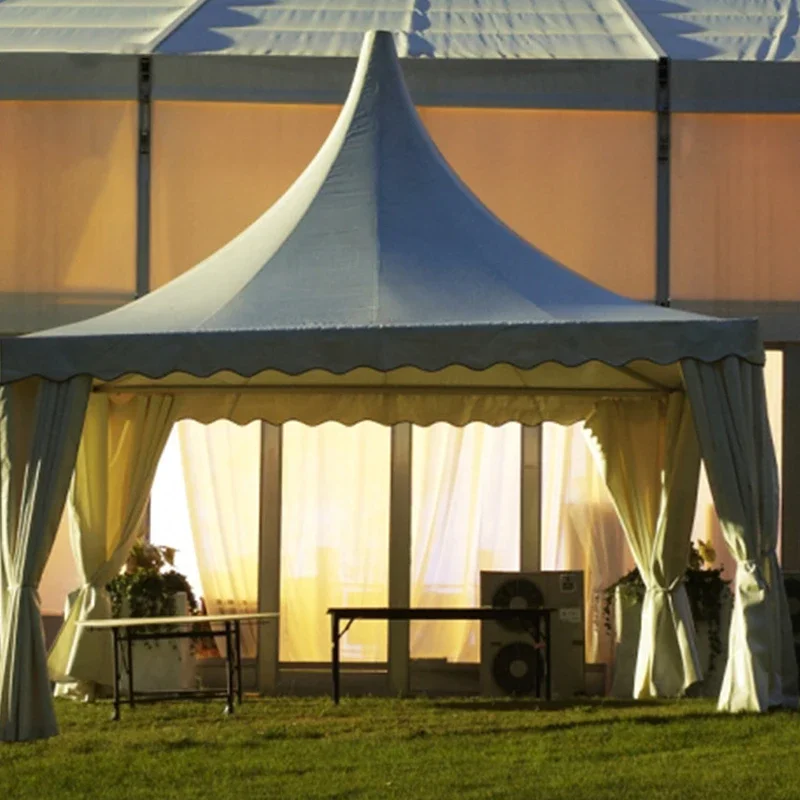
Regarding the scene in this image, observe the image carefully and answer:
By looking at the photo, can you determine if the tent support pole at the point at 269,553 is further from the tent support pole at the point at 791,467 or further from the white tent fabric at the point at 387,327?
the tent support pole at the point at 791,467

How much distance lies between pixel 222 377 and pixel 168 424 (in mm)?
692

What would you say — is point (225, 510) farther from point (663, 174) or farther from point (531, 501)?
point (663, 174)

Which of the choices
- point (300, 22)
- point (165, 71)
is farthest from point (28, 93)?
point (300, 22)

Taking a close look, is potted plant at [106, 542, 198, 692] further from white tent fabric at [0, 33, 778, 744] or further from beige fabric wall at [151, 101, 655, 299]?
beige fabric wall at [151, 101, 655, 299]

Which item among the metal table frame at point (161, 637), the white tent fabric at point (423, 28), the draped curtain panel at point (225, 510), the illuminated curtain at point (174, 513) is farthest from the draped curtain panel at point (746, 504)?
the illuminated curtain at point (174, 513)

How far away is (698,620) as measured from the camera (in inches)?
492

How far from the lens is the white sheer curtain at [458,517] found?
13484mm

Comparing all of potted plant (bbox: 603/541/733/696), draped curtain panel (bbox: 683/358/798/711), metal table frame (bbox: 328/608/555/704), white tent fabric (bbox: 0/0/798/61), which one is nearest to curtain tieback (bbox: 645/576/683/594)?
potted plant (bbox: 603/541/733/696)

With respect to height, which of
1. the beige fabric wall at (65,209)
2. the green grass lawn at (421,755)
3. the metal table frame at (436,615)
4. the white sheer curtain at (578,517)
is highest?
the beige fabric wall at (65,209)

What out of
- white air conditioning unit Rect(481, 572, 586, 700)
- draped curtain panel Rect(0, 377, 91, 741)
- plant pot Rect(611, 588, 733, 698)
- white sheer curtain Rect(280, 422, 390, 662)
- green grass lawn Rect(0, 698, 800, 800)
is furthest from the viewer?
white sheer curtain Rect(280, 422, 390, 662)

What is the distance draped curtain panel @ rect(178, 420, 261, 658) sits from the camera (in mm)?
13492

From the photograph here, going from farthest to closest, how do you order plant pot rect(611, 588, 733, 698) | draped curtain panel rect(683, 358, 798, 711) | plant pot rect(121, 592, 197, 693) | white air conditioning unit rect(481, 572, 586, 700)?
white air conditioning unit rect(481, 572, 586, 700) < plant pot rect(121, 592, 197, 693) < plant pot rect(611, 588, 733, 698) < draped curtain panel rect(683, 358, 798, 711)

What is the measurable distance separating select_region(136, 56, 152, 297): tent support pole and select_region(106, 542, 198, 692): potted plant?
1.77 m

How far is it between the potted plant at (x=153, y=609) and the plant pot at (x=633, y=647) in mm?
2541
